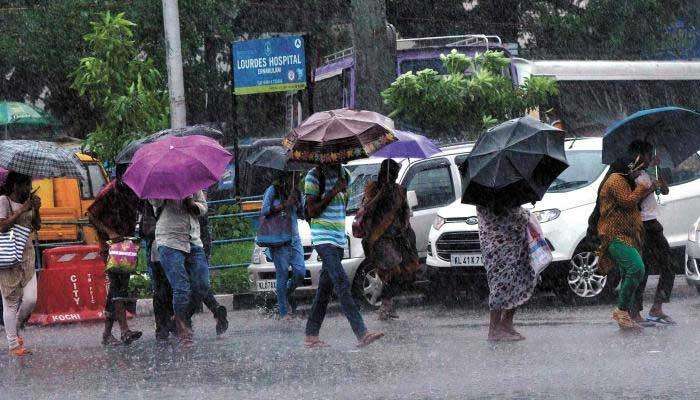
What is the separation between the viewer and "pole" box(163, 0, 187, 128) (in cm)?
1695

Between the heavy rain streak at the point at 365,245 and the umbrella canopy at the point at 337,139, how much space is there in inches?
0.8

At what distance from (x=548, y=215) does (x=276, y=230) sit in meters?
2.90

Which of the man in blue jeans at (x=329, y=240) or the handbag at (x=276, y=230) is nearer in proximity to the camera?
the man in blue jeans at (x=329, y=240)

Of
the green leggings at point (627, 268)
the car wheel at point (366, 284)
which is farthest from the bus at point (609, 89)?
the green leggings at point (627, 268)

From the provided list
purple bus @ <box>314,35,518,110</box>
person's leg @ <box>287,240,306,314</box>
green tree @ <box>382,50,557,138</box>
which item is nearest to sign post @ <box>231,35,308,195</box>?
green tree @ <box>382,50,557,138</box>

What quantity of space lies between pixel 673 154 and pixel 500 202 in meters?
1.89

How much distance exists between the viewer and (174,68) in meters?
17.1

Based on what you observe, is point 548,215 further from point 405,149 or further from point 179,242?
point 179,242

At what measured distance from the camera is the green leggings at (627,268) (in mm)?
10531

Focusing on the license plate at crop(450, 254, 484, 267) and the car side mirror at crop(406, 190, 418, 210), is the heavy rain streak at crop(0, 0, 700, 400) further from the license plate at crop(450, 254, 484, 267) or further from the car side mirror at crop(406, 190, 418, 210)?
the car side mirror at crop(406, 190, 418, 210)

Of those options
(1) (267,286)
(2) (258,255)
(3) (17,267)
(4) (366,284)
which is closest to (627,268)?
(4) (366,284)

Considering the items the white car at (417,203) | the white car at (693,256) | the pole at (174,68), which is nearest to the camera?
the white car at (693,256)

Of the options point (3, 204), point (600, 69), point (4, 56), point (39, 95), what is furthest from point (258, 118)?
point (3, 204)

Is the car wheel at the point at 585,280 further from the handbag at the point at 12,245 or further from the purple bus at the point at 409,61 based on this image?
the purple bus at the point at 409,61
